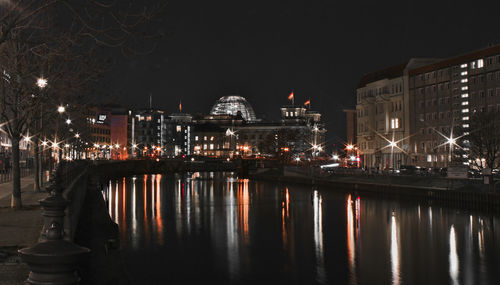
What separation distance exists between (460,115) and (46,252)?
115 meters

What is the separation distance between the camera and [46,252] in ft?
27.5

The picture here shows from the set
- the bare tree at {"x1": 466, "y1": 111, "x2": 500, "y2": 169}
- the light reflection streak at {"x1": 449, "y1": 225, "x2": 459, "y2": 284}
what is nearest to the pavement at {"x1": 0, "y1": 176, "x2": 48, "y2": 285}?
the light reflection streak at {"x1": 449, "y1": 225, "x2": 459, "y2": 284}

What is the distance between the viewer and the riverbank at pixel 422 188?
61125 millimetres

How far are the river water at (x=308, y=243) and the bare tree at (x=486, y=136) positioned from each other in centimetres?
2038

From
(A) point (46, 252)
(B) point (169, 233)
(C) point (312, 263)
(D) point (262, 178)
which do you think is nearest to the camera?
(A) point (46, 252)

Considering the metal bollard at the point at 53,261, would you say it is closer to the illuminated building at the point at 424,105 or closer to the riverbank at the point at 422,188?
the riverbank at the point at 422,188

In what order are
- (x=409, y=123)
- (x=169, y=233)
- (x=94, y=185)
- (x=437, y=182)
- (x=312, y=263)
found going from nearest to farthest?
(x=312, y=263) < (x=169, y=233) < (x=437, y=182) < (x=94, y=185) < (x=409, y=123)

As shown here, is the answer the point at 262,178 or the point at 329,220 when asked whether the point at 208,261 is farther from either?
the point at 262,178

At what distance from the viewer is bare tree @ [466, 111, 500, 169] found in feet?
278

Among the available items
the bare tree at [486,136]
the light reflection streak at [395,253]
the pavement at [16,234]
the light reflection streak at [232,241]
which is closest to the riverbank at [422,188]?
the light reflection streak at [395,253]

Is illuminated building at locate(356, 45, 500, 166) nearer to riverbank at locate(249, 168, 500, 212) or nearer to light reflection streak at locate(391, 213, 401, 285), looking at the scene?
riverbank at locate(249, 168, 500, 212)

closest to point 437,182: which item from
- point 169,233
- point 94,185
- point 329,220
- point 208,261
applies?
point 329,220

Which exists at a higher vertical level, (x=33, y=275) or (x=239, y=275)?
(x=33, y=275)

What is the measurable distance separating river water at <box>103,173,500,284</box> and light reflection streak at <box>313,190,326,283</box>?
0.06 m
